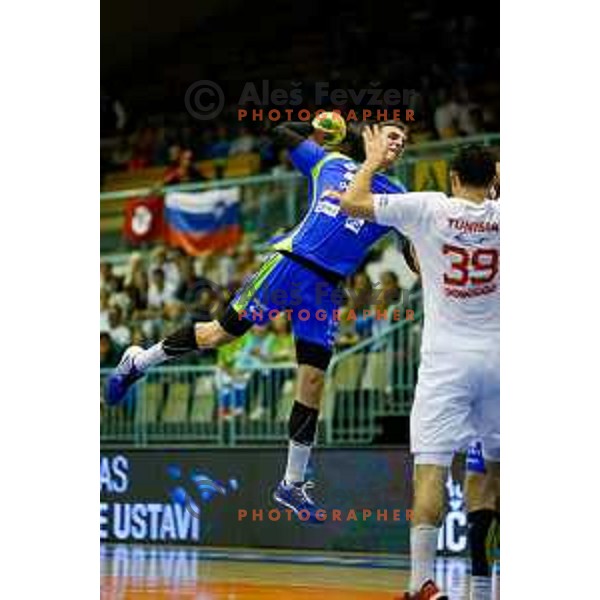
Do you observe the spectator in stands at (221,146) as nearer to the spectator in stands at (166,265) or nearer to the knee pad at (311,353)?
the spectator in stands at (166,265)

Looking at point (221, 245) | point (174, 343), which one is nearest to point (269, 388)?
point (221, 245)

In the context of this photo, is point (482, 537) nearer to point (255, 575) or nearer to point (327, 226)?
point (327, 226)

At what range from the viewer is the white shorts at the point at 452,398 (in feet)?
24.6

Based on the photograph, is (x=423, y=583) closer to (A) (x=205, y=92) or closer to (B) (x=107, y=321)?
(B) (x=107, y=321)

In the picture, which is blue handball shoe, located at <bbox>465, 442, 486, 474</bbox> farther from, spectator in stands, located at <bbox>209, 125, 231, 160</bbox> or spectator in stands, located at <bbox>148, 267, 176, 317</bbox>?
spectator in stands, located at <bbox>209, 125, 231, 160</bbox>

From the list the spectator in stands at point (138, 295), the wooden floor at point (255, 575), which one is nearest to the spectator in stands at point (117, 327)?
the spectator in stands at point (138, 295)

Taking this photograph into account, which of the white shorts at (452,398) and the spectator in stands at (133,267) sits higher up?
the spectator in stands at (133,267)

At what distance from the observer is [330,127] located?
9234mm

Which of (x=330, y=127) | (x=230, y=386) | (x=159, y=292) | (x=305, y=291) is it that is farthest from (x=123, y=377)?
(x=159, y=292)

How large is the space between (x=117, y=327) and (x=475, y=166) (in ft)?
26.7

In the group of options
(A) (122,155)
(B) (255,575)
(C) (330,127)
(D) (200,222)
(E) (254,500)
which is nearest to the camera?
(C) (330,127)

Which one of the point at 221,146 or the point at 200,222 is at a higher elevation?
the point at 221,146

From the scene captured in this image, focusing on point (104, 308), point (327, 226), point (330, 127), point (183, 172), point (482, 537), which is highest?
point (183, 172)

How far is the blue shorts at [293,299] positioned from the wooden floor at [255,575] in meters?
1.50
